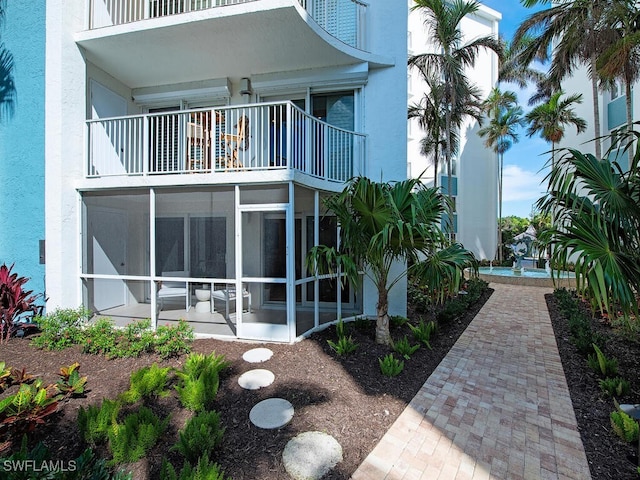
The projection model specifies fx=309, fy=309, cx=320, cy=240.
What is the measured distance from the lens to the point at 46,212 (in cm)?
629

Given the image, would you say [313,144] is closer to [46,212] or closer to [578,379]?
[46,212]

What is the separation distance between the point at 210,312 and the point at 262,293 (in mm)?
1566

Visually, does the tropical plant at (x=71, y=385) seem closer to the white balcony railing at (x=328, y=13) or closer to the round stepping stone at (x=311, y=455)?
the round stepping stone at (x=311, y=455)

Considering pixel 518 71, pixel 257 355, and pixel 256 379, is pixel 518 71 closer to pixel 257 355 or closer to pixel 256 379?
pixel 257 355

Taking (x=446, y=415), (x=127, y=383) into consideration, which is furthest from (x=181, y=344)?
(x=446, y=415)

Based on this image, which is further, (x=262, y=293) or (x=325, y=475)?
(x=262, y=293)

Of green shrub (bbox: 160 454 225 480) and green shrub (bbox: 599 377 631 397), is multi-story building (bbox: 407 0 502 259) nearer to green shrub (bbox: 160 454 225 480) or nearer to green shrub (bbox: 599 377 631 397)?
green shrub (bbox: 599 377 631 397)

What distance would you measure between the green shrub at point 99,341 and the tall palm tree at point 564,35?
15.4 m

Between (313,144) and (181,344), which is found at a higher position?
(313,144)

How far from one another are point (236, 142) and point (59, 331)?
197 inches

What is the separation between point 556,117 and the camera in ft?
58.9

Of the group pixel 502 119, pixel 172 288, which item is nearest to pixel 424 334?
pixel 172 288

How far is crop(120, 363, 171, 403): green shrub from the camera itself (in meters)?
3.61

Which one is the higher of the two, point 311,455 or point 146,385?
point 146,385
